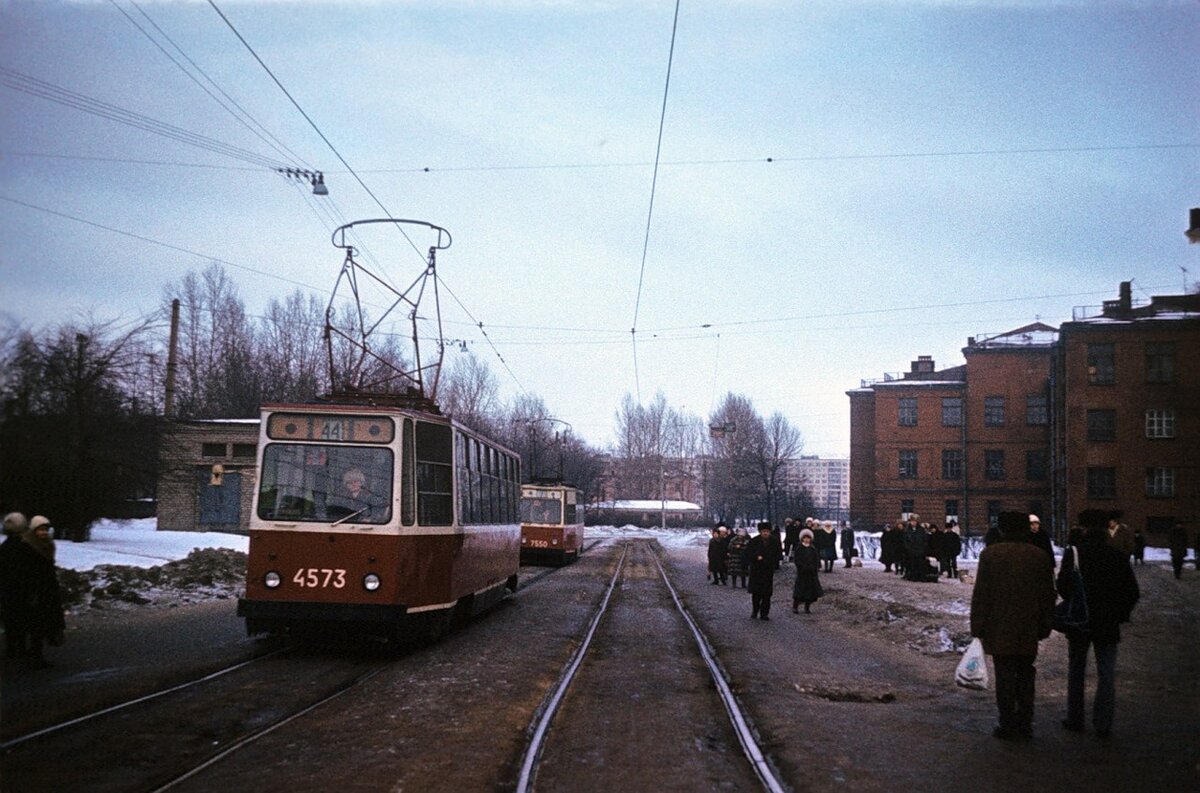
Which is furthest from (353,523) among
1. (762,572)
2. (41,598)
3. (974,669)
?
(762,572)

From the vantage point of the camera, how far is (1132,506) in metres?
37.2

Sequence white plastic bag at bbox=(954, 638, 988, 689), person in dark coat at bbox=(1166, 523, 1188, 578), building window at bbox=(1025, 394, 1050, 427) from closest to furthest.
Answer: white plastic bag at bbox=(954, 638, 988, 689)
person in dark coat at bbox=(1166, 523, 1188, 578)
building window at bbox=(1025, 394, 1050, 427)

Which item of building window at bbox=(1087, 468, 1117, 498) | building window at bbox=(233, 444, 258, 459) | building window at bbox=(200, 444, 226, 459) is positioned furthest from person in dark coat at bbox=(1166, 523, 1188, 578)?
building window at bbox=(200, 444, 226, 459)

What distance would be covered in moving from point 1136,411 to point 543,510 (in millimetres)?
18531

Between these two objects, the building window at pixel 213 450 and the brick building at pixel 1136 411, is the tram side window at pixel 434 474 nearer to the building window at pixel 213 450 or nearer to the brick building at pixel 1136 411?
the brick building at pixel 1136 411

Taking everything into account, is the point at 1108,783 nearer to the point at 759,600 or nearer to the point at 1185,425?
the point at 759,600

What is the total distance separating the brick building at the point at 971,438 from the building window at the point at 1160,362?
39965 millimetres

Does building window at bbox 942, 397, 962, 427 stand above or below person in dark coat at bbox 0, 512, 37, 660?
above

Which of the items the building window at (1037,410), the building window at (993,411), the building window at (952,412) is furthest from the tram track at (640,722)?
the building window at (952,412)

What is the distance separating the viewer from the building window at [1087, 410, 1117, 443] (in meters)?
34.5

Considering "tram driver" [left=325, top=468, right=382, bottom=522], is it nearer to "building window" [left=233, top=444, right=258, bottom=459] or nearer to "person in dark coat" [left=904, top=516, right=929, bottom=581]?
"person in dark coat" [left=904, top=516, right=929, bottom=581]

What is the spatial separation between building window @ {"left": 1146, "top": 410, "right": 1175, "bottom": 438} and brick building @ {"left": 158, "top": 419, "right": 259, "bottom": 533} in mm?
32268

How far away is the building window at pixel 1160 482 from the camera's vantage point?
30.0 metres

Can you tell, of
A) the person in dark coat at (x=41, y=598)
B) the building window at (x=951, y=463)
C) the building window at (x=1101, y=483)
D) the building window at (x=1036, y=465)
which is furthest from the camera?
the building window at (x=951, y=463)
